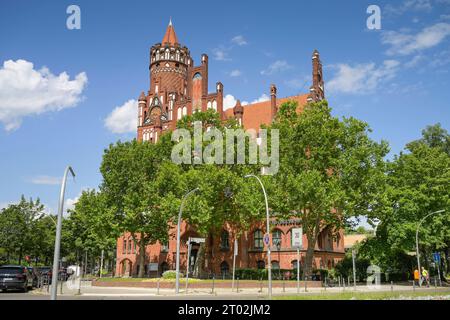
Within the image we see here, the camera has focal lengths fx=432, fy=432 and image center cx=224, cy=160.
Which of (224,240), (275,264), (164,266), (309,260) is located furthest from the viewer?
(164,266)

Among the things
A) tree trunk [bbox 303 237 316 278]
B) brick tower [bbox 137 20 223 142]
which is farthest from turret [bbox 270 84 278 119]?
tree trunk [bbox 303 237 316 278]

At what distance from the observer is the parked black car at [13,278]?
79.1 feet

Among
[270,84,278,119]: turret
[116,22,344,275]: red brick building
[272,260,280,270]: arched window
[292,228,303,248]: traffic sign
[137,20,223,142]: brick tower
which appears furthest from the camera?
[137,20,223,142]: brick tower

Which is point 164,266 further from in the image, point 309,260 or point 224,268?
point 309,260

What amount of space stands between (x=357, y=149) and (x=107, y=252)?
53559 millimetres

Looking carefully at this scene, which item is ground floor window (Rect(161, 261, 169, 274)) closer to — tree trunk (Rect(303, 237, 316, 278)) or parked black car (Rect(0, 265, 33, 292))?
tree trunk (Rect(303, 237, 316, 278))

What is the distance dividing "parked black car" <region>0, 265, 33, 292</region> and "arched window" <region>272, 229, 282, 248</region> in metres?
27.2

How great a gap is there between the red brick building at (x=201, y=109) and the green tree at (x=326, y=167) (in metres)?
5.32

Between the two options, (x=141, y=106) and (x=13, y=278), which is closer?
(x=13, y=278)

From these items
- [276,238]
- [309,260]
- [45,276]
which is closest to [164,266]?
[276,238]

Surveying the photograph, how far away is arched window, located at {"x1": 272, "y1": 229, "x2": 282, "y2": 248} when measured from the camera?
46.3 metres

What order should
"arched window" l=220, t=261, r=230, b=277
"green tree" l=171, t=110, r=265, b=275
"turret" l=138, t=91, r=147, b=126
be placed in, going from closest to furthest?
1. "green tree" l=171, t=110, r=265, b=275
2. "arched window" l=220, t=261, r=230, b=277
3. "turret" l=138, t=91, r=147, b=126

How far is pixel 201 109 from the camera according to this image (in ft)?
168

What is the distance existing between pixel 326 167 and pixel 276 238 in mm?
12947
